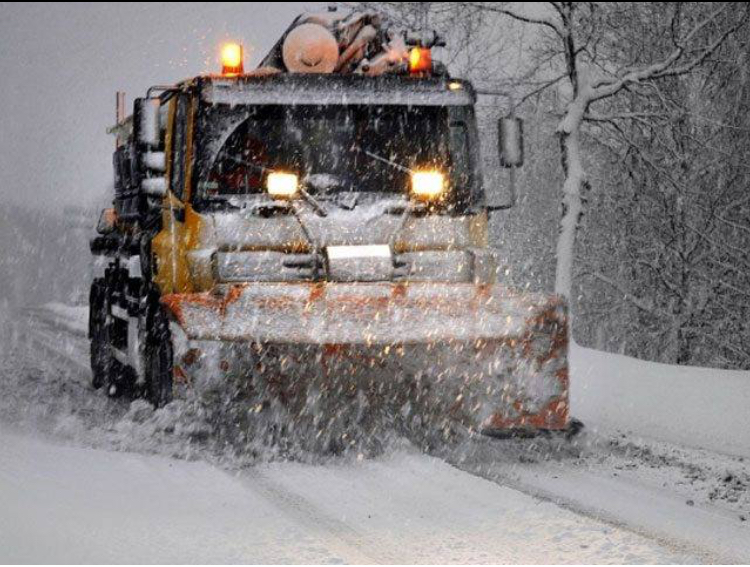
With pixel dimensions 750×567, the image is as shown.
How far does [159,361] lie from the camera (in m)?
7.42

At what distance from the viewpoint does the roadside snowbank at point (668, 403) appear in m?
7.59

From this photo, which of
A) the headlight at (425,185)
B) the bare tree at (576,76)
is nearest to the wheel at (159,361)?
the headlight at (425,185)

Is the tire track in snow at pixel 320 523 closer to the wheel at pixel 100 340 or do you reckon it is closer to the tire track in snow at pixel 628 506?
the tire track in snow at pixel 628 506

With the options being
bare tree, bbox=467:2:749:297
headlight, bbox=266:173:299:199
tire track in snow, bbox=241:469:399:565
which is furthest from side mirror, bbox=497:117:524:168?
bare tree, bbox=467:2:749:297

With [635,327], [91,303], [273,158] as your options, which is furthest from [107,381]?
[635,327]

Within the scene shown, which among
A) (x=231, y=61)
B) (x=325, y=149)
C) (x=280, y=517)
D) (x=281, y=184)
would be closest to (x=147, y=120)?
(x=231, y=61)

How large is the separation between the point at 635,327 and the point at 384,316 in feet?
58.3

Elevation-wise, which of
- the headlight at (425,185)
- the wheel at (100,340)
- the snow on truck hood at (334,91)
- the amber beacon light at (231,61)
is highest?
the amber beacon light at (231,61)

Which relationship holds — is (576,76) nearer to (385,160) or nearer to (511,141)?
(511,141)

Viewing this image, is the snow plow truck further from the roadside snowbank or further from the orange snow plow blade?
the roadside snowbank

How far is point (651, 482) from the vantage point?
6.27 metres

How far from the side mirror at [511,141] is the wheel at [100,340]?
4313mm

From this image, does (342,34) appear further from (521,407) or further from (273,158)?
(521,407)

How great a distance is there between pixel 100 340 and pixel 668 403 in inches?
217
